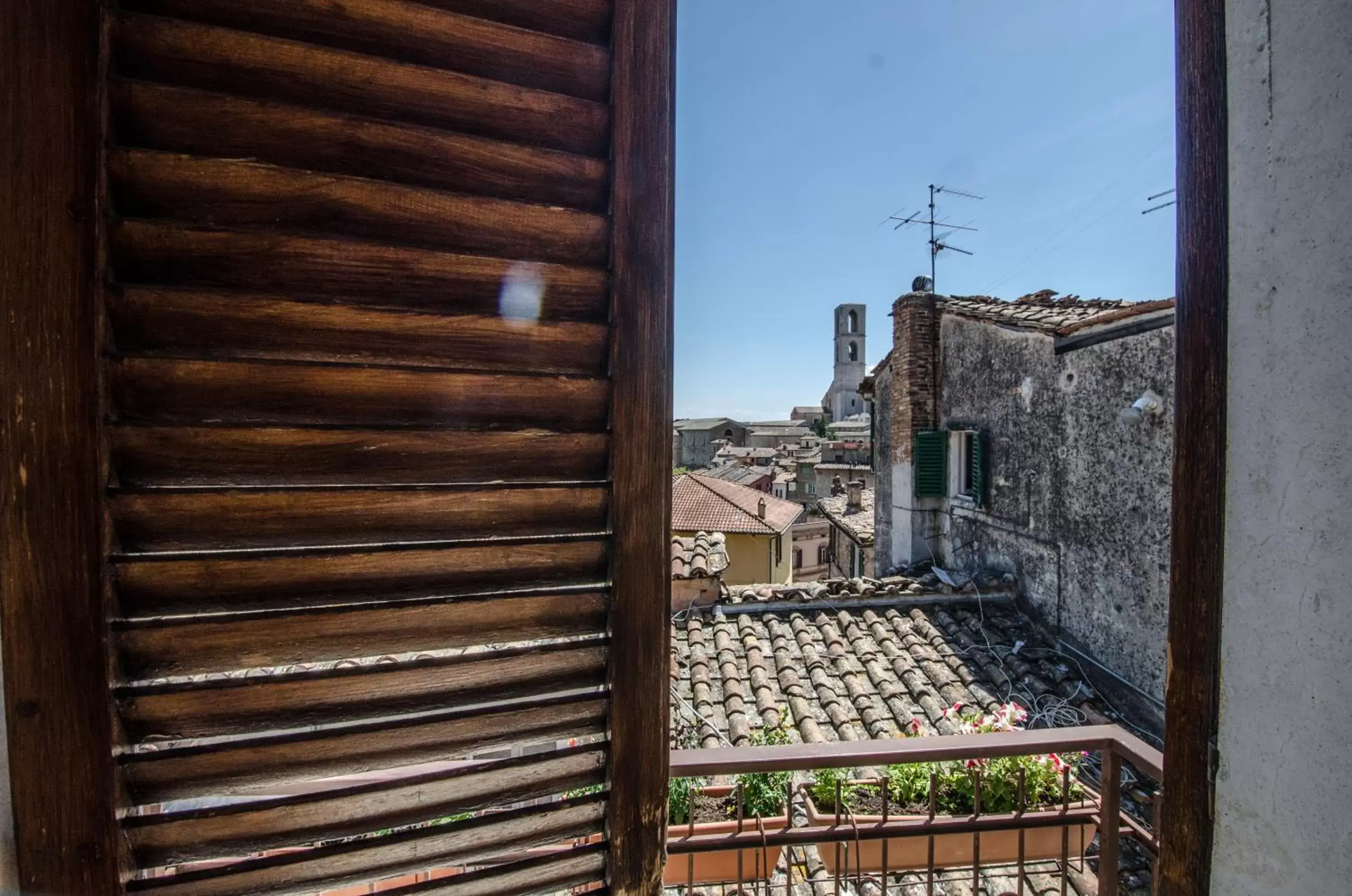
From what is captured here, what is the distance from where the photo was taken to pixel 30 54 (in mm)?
700

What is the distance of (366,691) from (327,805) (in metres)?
0.18

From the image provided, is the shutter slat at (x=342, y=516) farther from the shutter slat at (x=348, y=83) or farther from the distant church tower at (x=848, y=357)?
the distant church tower at (x=848, y=357)

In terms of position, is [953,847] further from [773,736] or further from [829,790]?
[773,736]

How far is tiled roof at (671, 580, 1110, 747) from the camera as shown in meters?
4.79

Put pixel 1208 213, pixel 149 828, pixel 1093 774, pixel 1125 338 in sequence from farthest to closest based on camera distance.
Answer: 1. pixel 1125 338
2. pixel 1093 774
3. pixel 1208 213
4. pixel 149 828

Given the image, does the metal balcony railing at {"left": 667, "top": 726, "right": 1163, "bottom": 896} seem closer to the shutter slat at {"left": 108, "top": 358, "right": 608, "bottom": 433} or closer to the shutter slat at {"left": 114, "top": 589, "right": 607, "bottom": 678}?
the shutter slat at {"left": 114, "top": 589, "right": 607, "bottom": 678}

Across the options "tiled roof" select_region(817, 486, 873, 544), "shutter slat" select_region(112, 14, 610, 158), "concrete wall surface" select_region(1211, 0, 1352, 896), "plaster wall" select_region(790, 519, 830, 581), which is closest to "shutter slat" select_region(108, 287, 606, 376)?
"shutter slat" select_region(112, 14, 610, 158)

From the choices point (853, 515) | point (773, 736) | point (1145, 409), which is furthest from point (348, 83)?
point (853, 515)

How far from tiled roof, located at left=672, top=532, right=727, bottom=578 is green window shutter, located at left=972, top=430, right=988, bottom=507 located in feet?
10.7

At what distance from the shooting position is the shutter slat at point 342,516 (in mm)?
809

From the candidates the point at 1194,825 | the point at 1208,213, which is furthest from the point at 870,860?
the point at 1208,213

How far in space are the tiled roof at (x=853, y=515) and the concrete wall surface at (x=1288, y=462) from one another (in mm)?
13608

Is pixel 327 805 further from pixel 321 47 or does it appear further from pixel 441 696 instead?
pixel 321 47

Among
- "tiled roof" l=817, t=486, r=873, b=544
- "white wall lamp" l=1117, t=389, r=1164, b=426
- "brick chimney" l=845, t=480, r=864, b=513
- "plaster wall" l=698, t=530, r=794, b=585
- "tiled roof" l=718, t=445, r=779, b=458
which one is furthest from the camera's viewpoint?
"tiled roof" l=718, t=445, r=779, b=458
